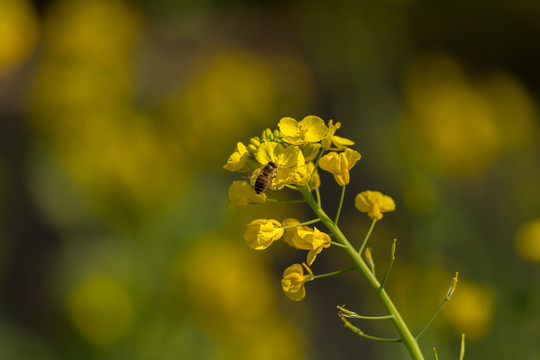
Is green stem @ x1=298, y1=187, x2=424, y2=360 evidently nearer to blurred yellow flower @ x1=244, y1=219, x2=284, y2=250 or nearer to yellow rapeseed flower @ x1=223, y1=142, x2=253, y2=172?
blurred yellow flower @ x1=244, y1=219, x2=284, y2=250

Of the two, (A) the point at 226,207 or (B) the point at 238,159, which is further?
(A) the point at 226,207

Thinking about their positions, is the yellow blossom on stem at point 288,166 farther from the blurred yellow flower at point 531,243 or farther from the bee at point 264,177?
the blurred yellow flower at point 531,243

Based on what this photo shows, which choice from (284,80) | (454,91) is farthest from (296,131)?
(284,80)

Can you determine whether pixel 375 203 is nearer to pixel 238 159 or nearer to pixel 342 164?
pixel 342 164

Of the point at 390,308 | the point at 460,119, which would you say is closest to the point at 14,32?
the point at 460,119

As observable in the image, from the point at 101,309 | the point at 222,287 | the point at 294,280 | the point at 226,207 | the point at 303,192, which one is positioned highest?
the point at 303,192

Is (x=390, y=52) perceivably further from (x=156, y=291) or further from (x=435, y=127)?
(x=156, y=291)

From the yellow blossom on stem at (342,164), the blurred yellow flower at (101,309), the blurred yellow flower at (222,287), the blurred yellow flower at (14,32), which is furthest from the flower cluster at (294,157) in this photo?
the blurred yellow flower at (14,32)

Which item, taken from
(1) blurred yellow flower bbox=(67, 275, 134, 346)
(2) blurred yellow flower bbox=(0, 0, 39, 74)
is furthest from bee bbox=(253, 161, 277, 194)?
(2) blurred yellow flower bbox=(0, 0, 39, 74)
